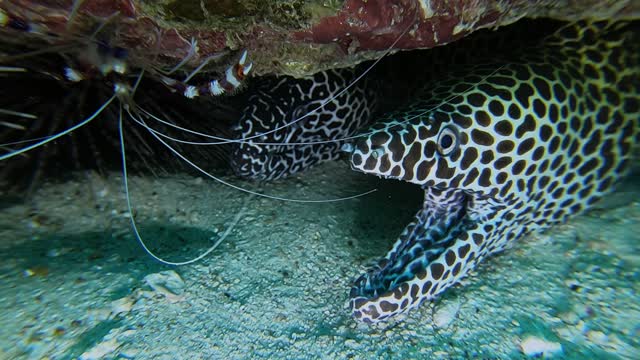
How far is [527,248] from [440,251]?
742mm

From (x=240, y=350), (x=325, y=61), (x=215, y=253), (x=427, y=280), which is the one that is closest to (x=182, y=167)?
(x=215, y=253)

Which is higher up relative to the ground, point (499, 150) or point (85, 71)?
point (85, 71)

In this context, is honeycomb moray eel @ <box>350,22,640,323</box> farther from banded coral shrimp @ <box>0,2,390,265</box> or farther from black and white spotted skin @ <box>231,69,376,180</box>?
black and white spotted skin @ <box>231,69,376,180</box>

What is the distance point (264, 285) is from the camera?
2.68 meters

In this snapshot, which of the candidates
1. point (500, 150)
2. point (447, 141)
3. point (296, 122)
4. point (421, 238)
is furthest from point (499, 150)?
point (296, 122)

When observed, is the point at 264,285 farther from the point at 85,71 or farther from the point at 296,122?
the point at 296,122

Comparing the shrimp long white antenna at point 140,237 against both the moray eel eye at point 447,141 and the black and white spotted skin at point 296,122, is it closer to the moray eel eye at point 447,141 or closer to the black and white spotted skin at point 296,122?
the black and white spotted skin at point 296,122

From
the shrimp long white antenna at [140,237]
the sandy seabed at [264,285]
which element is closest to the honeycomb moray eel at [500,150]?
the sandy seabed at [264,285]

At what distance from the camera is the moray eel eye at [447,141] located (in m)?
2.73

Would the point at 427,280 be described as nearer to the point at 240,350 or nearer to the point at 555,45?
the point at 240,350

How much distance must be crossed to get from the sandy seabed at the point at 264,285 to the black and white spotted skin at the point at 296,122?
1.84 ft

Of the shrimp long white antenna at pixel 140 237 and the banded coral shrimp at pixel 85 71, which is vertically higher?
the banded coral shrimp at pixel 85 71

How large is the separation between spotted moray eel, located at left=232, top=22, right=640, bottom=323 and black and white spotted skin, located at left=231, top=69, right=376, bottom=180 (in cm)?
143

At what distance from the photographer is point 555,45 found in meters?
3.29
